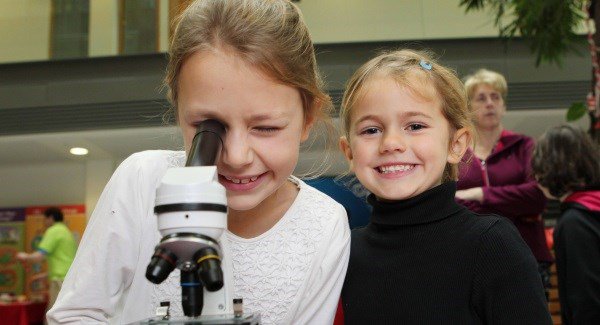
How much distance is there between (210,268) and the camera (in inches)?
27.7

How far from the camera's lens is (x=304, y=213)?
4.65ft

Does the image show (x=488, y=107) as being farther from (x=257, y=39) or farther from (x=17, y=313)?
(x=17, y=313)

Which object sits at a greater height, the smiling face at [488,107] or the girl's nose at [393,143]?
the smiling face at [488,107]

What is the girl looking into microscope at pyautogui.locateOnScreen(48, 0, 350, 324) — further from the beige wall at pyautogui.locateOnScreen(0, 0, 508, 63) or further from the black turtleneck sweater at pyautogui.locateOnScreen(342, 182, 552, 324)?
the beige wall at pyautogui.locateOnScreen(0, 0, 508, 63)

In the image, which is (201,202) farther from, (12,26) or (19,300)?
(12,26)

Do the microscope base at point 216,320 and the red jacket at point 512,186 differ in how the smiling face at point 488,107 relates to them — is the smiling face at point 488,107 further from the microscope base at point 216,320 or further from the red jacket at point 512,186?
the microscope base at point 216,320

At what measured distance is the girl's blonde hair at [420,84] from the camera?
1.46m

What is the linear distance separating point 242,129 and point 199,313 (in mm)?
393

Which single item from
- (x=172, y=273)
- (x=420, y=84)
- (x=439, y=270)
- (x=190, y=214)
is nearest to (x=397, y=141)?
(x=420, y=84)

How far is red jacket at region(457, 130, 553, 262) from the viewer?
2.50 m

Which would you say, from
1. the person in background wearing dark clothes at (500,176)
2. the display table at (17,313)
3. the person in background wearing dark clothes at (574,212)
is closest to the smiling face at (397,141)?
the person in background wearing dark clothes at (500,176)

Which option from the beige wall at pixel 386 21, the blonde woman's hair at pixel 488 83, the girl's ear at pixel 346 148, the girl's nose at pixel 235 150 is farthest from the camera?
the beige wall at pixel 386 21

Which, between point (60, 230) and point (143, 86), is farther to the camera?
point (143, 86)

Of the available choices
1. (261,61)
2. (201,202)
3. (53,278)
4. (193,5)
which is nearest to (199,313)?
(201,202)
